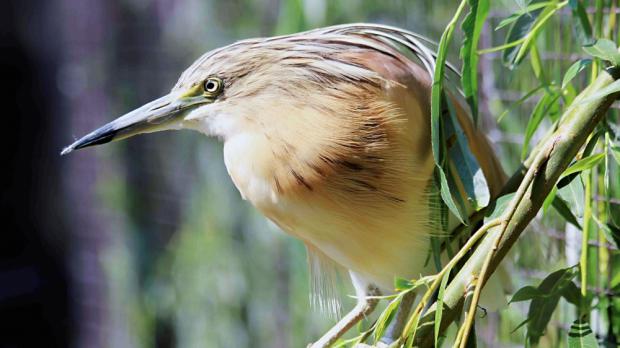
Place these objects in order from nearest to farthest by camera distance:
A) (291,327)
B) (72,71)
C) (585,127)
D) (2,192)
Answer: (585,127), (291,327), (72,71), (2,192)

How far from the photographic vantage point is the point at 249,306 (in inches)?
71.7

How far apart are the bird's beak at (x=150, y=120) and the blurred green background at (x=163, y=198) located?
34 centimetres

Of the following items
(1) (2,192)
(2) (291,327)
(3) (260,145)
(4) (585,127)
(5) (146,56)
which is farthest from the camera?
(1) (2,192)

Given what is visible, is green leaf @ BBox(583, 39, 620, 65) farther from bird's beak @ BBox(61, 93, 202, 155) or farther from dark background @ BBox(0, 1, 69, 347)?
dark background @ BBox(0, 1, 69, 347)

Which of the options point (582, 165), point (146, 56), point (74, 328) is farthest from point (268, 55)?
point (74, 328)

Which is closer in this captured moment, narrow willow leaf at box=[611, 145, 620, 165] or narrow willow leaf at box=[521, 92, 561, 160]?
narrow willow leaf at box=[611, 145, 620, 165]

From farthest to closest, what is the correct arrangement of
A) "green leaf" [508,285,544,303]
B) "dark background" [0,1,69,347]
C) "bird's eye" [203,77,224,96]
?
"dark background" [0,1,69,347], "bird's eye" [203,77,224,96], "green leaf" [508,285,544,303]

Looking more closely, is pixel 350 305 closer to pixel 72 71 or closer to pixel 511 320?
pixel 511 320

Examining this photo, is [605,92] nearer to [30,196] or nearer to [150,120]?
[150,120]

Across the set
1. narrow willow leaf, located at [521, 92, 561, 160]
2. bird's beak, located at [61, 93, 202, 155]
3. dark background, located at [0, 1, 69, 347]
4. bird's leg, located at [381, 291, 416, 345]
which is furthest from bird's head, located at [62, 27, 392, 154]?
dark background, located at [0, 1, 69, 347]

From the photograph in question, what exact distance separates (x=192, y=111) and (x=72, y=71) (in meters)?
1.81

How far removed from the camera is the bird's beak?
0.75 m

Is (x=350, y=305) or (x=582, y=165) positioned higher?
(x=582, y=165)

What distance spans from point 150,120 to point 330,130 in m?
0.17
